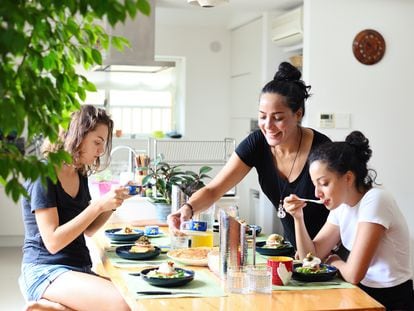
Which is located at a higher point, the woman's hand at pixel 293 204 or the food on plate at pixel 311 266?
the woman's hand at pixel 293 204

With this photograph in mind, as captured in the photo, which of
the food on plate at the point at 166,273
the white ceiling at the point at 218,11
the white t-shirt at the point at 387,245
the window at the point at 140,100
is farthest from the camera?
the window at the point at 140,100

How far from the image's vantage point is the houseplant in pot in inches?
143

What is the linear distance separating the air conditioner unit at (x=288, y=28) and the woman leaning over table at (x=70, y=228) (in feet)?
11.4

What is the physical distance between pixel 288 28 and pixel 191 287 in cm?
435

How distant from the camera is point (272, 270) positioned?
223cm

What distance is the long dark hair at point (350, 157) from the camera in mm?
2369

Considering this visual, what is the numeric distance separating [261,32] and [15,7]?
6.06 meters

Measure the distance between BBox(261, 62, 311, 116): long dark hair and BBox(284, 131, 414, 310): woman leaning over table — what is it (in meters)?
0.38

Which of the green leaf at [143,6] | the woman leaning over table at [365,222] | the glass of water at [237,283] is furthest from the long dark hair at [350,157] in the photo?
the green leaf at [143,6]

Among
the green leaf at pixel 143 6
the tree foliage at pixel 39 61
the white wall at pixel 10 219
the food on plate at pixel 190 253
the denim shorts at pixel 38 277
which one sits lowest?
the white wall at pixel 10 219

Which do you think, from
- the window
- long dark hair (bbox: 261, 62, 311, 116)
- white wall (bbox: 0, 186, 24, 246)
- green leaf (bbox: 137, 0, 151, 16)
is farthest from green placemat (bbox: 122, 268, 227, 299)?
the window

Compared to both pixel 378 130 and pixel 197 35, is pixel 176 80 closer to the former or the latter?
pixel 197 35

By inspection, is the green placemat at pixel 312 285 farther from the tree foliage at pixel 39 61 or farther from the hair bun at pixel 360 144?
the tree foliage at pixel 39 61

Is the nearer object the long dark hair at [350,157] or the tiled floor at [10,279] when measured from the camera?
the long dark hair at [350,157]
